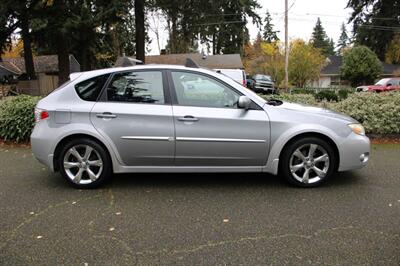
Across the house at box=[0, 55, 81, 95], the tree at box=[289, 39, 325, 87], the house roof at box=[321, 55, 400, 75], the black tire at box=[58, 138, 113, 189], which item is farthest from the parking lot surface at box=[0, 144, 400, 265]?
the house roof at box=[321, 55, 400, 75]

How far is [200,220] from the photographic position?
154 inches

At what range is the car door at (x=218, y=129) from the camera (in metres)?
4.73

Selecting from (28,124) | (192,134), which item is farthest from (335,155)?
(28,124)

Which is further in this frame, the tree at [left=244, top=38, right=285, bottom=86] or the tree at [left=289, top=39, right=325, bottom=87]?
the tree at [left=244, top=38, right=285, bottom=86]

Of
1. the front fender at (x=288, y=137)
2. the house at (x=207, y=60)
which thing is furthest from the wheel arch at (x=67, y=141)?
the house at (x=207, y=60)

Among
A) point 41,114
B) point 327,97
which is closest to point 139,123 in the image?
point 41,114

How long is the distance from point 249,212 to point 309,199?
868 millimetres

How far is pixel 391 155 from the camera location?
6.86m

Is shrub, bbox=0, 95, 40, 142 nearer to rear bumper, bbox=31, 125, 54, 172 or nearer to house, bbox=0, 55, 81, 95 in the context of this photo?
rear bumper, bbox=31, 125, 54, 172

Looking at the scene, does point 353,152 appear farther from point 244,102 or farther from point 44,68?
point 44,68

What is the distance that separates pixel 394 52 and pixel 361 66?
13.7m

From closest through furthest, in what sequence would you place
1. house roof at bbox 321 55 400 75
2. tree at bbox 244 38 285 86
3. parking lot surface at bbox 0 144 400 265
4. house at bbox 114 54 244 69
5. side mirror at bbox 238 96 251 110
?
1. parking lot surface at bbox 0 144 400 265
2. side mirror at bbox 238 96 251 110
3. house at bbox 114 54 244 69
4. tree at bbox 244 38 285 86
5. house roof at bbox 321 55 400 75

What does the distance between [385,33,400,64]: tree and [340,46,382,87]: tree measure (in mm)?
10178

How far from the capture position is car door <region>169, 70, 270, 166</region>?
473cm
